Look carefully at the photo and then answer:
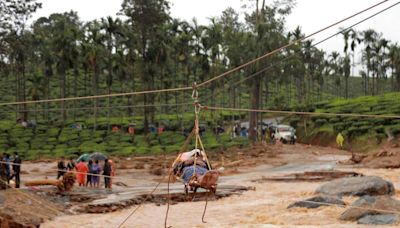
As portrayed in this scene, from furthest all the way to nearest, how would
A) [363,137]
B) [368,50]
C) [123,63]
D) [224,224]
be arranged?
[368,50] < [123,63] < [363,137] < [224,224]

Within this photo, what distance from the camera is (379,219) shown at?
41.7 ft

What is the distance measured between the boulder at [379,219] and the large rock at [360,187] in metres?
4.39

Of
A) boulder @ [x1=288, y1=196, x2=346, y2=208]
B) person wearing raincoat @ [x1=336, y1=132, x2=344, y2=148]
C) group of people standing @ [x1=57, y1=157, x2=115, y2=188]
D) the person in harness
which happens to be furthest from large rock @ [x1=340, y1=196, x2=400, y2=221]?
person wearing raincoat @ [x1=336, y1=132, x2=344, y2=148]

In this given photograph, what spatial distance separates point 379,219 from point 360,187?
4.93 metres

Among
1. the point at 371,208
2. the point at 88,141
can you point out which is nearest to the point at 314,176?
the point at 371,208

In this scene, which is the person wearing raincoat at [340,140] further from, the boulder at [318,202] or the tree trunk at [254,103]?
the boulder at [318,202]

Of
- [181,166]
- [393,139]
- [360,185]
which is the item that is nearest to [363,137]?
[393,139]

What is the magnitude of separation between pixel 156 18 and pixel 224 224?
31.3 metres

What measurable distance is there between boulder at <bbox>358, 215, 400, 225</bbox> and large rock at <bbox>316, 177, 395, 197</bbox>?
4389 mm

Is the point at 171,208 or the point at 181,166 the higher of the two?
the point at 181,166

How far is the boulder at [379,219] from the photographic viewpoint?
1243cm

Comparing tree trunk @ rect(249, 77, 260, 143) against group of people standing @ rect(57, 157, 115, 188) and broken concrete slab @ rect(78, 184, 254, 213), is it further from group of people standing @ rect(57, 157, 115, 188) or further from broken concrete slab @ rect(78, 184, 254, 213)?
group of people standing @ rect(57, 157, 115, 188)

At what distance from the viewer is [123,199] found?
18.2 meters

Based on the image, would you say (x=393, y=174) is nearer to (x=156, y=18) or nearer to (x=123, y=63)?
(x=156, y=18)
